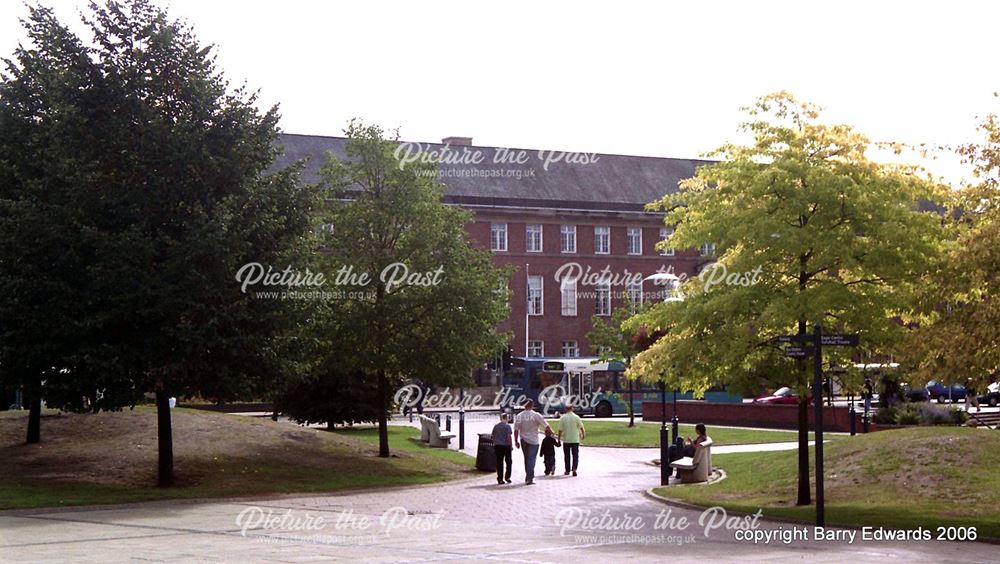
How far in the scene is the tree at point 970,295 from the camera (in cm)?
1931

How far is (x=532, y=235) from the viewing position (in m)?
86.3

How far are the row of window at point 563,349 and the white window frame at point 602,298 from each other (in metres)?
2.88

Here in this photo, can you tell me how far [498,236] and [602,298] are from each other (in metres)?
9.56

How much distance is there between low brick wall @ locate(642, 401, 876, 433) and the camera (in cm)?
4503

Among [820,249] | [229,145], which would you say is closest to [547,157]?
[229,145]

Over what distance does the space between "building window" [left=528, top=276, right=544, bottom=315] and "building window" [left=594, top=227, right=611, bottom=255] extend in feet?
17.0

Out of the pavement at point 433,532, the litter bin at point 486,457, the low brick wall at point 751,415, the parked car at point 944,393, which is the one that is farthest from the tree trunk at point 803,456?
the parked car at point 944,393

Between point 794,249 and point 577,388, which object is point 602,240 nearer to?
point 577,388

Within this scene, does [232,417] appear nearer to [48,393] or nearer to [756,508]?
[48,393]

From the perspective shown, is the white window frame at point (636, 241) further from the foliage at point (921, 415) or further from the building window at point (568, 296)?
the foliage at point (921, 415)

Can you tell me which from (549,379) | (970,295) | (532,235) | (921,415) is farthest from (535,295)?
(970,295)

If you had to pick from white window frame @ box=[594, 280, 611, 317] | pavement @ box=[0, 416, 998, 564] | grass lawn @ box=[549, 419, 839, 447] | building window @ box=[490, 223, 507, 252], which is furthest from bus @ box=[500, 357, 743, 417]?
pavement @ box=[0, 416, 998, 564]

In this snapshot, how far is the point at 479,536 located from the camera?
57.6 feet

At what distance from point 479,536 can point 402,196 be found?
744 inches
